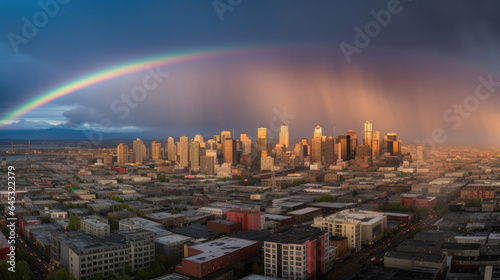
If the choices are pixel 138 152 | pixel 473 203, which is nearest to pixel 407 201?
pixel 473 203

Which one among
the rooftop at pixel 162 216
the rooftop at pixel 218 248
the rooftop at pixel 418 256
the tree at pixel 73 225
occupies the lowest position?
the rooftop at pixel 162 216

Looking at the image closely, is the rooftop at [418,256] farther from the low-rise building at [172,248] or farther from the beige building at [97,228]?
the beige building at [97,228]

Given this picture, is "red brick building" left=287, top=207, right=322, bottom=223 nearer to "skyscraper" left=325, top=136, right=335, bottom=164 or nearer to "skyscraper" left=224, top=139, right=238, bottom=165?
"skyscraper" left=224, top=139, right=238, bottom=165

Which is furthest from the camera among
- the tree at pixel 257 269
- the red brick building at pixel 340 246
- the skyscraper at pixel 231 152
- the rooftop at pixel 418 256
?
the skyscraper at pixel 231 152

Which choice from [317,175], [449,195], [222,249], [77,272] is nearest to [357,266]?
[222,249]

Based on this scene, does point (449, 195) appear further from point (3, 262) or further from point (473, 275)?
point (3, 262)

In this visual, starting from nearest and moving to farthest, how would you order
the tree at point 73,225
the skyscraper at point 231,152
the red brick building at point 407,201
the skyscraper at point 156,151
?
the tree at point 73,225
the red brick building at point 407,201
the skyscraper at point 231,152
the skyscraper at point 156,151

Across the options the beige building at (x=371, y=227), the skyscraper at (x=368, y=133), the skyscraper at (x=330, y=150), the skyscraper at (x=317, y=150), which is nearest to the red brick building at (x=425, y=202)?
the beige building at (x=371, y=227)
